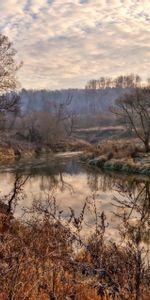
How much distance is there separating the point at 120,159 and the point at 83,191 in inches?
505

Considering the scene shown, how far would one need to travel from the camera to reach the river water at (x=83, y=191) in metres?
14.0

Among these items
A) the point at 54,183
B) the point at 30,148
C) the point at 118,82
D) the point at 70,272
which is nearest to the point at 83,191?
the point at 54,183

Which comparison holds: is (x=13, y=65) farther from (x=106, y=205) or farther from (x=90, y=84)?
(x=90, y=84)

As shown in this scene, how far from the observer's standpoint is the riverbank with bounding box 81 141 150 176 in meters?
28.9

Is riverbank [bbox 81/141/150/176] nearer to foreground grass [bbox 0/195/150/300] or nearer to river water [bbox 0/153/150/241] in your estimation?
river water [bbox 0/153/150/241]

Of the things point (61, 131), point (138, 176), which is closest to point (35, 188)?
point (138, 176)

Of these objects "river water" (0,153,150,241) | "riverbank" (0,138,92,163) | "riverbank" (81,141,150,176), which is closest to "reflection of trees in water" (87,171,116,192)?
"river water" (0,153,150,241)

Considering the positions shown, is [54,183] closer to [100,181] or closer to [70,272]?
[100,181]

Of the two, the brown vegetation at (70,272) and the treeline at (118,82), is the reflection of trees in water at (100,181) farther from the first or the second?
the treeline at (118,82)

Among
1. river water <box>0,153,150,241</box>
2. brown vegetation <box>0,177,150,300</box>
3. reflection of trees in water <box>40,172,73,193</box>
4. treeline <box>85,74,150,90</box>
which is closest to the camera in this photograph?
brown vegetation <box>0,177,150,300</box>

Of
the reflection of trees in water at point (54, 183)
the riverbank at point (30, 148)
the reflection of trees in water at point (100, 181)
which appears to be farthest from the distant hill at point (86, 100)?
the reflection of trees in water at point (54, 183)

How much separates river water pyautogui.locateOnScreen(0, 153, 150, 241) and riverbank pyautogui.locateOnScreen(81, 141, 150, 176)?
1666 millimetres

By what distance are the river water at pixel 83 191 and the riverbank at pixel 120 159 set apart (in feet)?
5.47

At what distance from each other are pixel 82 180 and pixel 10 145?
24862 millimetres
